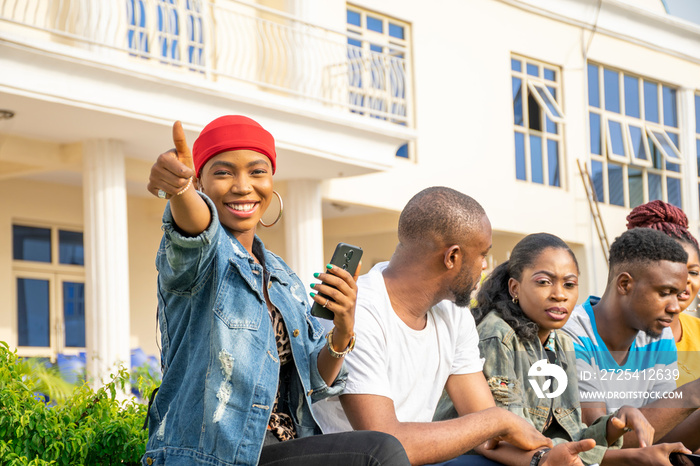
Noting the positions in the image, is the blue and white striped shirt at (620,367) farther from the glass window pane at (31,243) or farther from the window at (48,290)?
the glass window pane at (31,243)

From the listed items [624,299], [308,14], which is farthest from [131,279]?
[624,299]

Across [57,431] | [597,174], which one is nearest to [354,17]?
[597,174]

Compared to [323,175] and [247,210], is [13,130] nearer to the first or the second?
[323,175]

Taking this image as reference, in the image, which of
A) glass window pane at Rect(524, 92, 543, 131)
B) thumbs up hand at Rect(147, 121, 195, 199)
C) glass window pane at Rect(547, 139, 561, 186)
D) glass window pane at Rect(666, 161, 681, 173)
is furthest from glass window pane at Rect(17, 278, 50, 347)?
thumbs up hand at Rect(147, 121, 195, 199)

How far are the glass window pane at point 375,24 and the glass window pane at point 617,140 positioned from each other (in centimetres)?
441

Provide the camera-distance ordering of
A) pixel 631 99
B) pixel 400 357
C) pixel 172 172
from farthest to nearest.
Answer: pixel 631 99
pixel 400 357
pixel 172 172

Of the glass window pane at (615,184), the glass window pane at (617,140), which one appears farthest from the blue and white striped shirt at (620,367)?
the glass window pane at (615,184)

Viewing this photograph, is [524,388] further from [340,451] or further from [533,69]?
[533,69]

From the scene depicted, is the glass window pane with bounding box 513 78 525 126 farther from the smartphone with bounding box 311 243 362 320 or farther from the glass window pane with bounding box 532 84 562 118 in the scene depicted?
the smartphone with bounding box 311 243 362 320

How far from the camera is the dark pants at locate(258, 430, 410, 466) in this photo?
2.27m

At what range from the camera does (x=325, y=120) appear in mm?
10016

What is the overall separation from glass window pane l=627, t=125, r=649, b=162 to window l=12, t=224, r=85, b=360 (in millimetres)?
8365

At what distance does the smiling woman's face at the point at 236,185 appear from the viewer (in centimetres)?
253

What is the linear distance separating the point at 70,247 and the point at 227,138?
9417 millimetres
